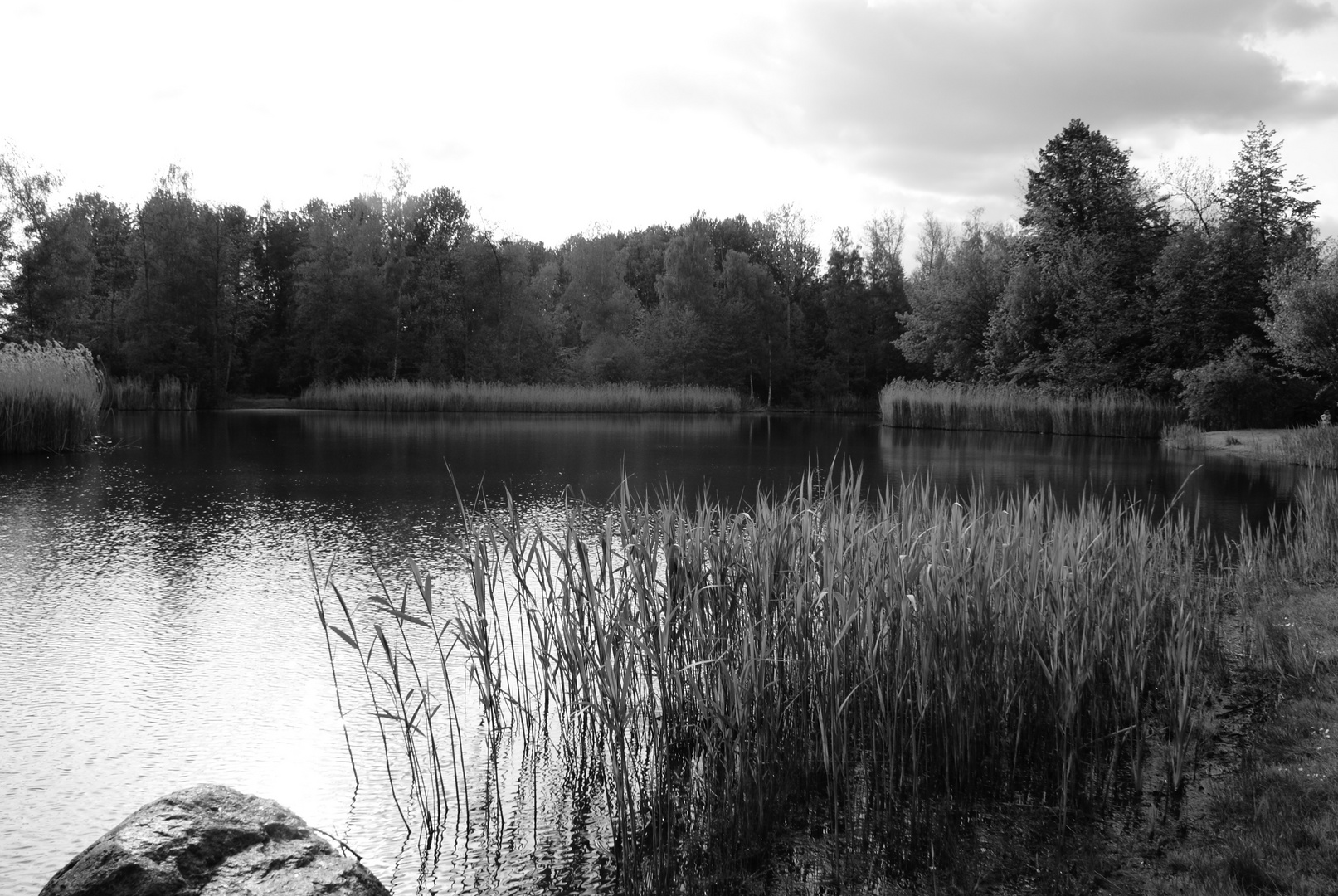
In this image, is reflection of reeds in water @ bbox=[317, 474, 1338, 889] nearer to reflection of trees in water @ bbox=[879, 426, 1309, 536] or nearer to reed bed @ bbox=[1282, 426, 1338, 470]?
reflection of trees in water @ bbox=[879, 426, 1309, 536]

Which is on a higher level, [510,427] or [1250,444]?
[510,427]

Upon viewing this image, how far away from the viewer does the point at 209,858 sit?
2770 mm

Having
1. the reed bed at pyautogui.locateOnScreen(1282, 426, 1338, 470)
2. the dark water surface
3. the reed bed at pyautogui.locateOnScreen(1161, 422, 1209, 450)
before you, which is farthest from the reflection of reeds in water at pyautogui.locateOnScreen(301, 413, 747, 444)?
the reed bed at pyautogui.locateOnScreen(1282, 426, 1338, 470)

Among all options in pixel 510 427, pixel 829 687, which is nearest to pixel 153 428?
pixel 510 427

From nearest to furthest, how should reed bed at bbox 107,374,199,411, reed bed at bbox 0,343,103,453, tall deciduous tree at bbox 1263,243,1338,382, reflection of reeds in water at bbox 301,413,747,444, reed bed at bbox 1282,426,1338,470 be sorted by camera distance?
reed bed at bbox 0,343,103,453 < reed bed at bbox 1282,426,1338,470 < tall deciduous tree at bbox 1263,243,1338,382 < reflection of reeds in water at bbox 301,413,747,444 < reed bed at bbox 107,374,199,411

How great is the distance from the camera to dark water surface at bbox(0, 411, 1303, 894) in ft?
12.7

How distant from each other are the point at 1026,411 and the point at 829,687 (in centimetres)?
2981

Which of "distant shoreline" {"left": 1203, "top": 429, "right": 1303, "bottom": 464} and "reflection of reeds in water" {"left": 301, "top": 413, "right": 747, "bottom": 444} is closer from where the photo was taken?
"distant shoreline" {"left": 1203, "top": 429, "right": 1303, "bottom": 464}

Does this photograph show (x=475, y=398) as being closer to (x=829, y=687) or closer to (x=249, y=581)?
(x=249, y=581)

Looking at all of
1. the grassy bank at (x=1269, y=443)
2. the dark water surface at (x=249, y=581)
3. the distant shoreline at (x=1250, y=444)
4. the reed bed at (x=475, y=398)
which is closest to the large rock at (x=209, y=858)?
the dark water surface at (x=249, y=581)

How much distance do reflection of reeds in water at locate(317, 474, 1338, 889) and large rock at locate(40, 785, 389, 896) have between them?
0.67 metres

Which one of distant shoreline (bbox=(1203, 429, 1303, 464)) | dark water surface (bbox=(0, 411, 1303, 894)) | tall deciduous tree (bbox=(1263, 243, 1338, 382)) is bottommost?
dark water surface (bbox=(0, 411, 1303, 894))

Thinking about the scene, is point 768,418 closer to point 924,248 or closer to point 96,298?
point 924,248

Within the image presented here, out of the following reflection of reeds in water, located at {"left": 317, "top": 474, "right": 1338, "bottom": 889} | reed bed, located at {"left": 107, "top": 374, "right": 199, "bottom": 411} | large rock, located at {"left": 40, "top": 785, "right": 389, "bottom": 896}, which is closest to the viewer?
large rock, located at {"left": 40, "top": 785, "right": 389, "bottom": 896}
